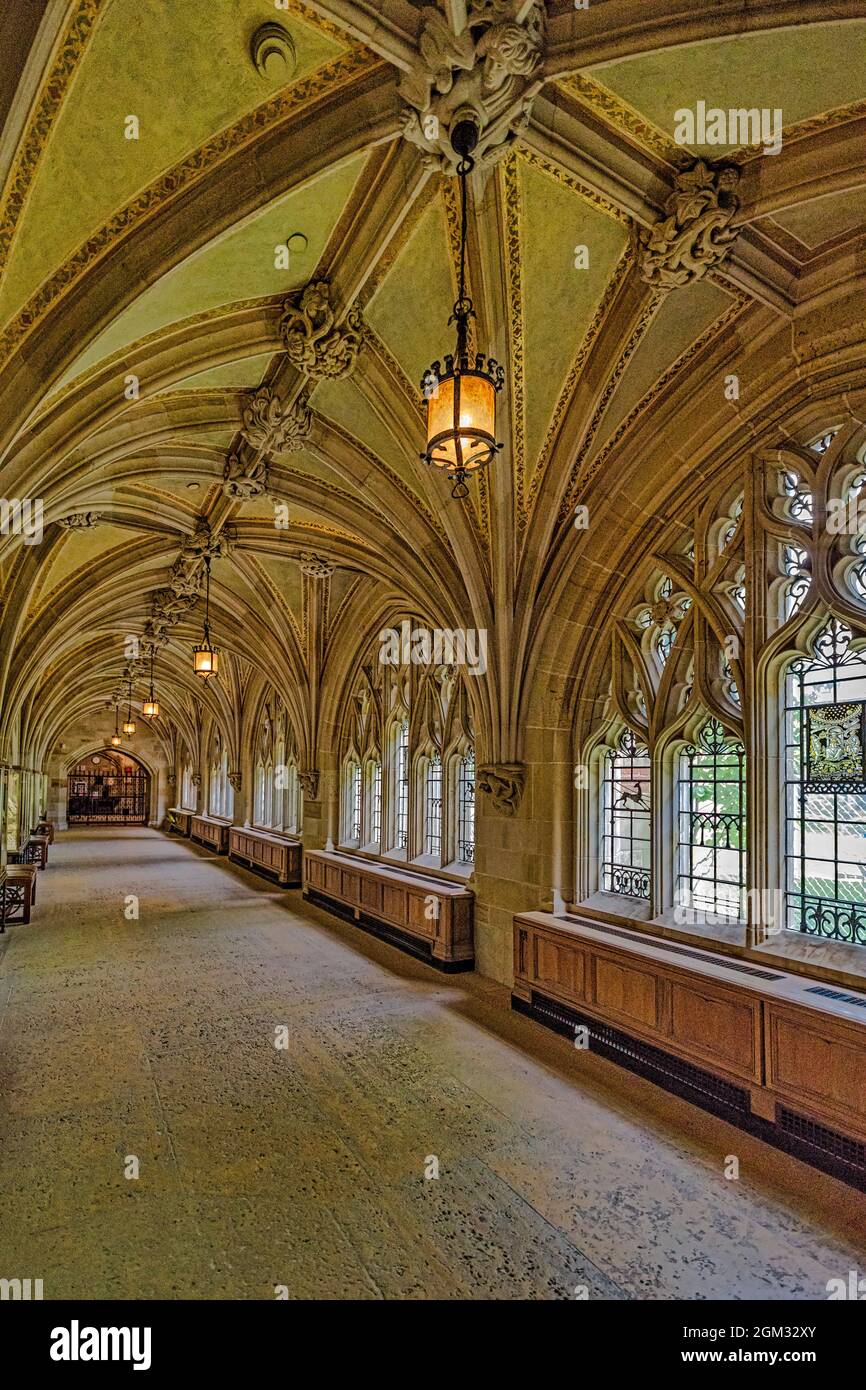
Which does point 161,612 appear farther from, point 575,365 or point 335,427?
point 575,365

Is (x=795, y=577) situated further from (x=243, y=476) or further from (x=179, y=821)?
(x=179, y=821)

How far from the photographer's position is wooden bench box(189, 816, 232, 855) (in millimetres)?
16922

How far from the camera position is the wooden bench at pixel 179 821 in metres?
21.8

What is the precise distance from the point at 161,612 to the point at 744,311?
391 inches

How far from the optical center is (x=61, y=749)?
26.0m

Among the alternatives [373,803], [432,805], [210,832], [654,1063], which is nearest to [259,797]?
[210,832]

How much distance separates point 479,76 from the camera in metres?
2.83

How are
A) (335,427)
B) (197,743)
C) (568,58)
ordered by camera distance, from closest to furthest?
(568,58) < (335,427) < (197,743)

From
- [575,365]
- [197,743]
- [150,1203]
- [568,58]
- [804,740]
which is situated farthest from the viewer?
[197,743]

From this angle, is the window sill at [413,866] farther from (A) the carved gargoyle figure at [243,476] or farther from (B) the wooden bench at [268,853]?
(A) the carved gargoyle figure at [243,476]

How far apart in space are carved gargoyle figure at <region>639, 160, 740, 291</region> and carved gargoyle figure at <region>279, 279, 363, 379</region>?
1.85 m

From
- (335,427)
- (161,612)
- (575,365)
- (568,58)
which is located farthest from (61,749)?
(568,58)

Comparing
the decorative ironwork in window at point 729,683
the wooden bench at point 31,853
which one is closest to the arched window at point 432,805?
the decorative ironwork in window at point 729,683

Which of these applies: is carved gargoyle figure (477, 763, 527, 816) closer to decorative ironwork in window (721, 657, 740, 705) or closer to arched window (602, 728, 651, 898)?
arched window (602, 728, 651, 898)
